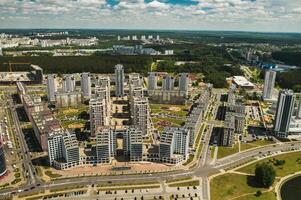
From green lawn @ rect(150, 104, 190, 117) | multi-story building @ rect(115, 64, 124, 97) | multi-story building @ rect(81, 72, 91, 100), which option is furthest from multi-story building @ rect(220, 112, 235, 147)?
multi-story building @ rect(81, 72, 91, 100)

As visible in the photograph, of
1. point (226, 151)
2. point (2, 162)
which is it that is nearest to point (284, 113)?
point (226, 151)

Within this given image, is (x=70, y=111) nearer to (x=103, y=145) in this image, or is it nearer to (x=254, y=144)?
(x=103, y=145)

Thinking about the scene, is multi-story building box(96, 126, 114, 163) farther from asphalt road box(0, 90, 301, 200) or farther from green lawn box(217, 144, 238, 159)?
green lawn box(217, 144, 238, 159)

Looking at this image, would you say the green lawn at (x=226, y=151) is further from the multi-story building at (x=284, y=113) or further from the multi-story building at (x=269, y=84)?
the multi-story building at (x=269, y=84)

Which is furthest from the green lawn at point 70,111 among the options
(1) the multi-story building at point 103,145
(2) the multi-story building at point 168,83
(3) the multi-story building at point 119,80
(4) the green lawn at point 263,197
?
(4) the green lawn at point 263,197

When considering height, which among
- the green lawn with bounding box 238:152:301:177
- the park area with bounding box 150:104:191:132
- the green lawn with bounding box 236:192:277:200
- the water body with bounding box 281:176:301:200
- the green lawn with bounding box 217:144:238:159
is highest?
the park area with bounding box 150:104:191:132

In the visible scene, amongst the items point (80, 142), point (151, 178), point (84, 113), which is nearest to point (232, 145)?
point (151, 178)

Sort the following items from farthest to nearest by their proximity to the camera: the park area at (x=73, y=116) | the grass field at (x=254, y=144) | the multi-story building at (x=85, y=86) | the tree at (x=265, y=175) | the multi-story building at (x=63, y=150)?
1. the multi-story building at (x=85, y=86)
2. the park area at (x=73, y=116)
3. the grass field at (x=254, y=144)
4. the multi-story building at (x=63, y=150)
5. the tree at (x=265, y=175)
